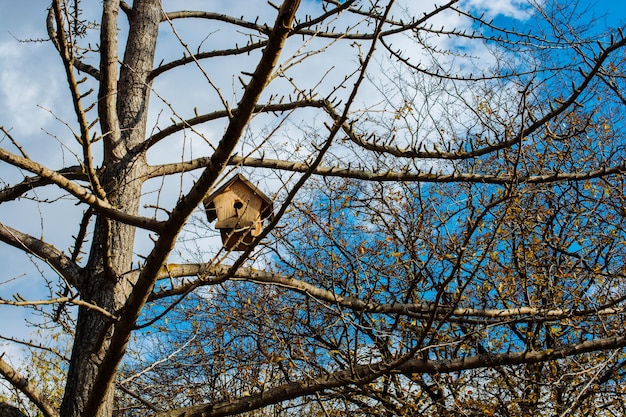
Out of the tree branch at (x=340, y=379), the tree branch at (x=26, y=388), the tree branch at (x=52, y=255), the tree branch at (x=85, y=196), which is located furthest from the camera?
the tree branch at (x=52, y=255)

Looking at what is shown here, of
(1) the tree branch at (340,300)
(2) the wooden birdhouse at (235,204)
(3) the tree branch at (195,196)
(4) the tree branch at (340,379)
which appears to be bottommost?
(4) the tree branch at (340,379)

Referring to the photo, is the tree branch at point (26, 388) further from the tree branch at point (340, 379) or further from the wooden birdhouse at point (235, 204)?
the wooden birdhouse at point (235, 204)

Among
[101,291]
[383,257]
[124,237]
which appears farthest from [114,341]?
[383,257]

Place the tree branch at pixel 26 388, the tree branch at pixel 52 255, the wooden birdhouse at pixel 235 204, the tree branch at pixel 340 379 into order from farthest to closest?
1. the tree branch at pixel 52 255
2. the wooden birdhouse at pixel 235 204
3. the tree branch at pixel 340 379
4. the tree branch at pixel 26 388

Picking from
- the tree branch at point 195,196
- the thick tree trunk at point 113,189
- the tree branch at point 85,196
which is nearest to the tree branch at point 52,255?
the thick tree trunk at point 113,189

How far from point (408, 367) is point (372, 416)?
3.01 meters

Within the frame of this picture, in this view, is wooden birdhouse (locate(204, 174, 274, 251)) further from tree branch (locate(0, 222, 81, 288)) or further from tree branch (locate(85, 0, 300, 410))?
tree branch (locate(0, 222, 81, 288))

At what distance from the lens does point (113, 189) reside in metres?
3.83

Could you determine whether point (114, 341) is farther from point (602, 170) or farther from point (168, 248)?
point (602, 170)

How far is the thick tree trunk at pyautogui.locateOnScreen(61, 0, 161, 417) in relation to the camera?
3.50 metres

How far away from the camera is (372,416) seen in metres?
6.37

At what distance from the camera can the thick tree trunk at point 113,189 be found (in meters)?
3.50

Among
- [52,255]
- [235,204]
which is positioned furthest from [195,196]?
[52,255]

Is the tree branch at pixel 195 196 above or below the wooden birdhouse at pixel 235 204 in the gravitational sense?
below
